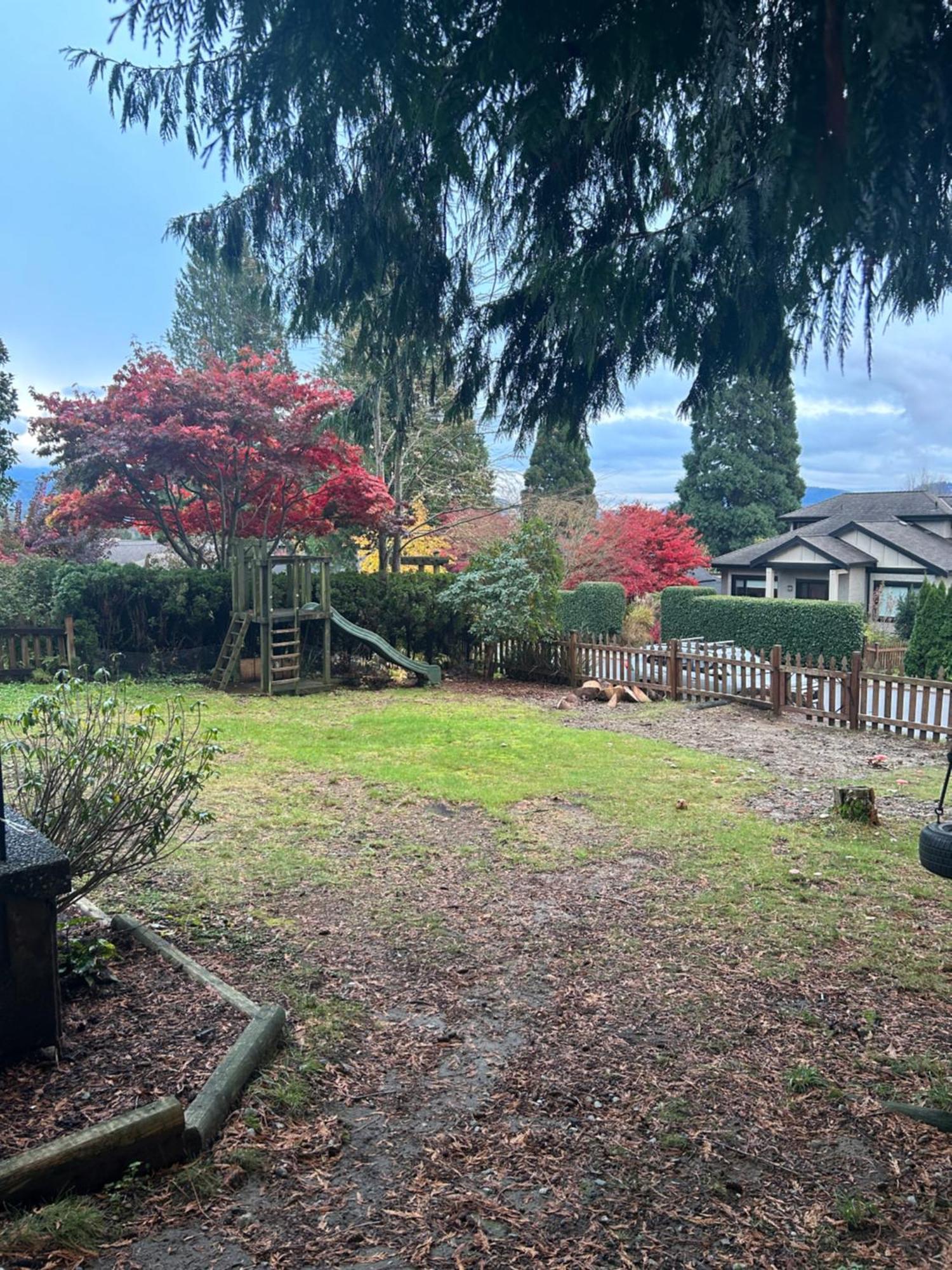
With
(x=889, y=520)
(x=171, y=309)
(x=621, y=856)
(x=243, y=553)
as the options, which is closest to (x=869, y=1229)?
(x=621, y=856)

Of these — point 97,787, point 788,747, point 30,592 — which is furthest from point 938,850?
point 30,592

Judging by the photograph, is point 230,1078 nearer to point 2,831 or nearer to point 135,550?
point 2,831

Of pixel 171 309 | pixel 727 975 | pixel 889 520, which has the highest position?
pixel 171 309

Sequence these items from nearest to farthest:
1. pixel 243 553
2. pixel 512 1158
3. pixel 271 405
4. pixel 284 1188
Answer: pixel 284 1188, pixel 512 1158, pixel 243 553, pixel 271 405

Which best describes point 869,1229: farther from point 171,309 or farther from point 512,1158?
point 171,309

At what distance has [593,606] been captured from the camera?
19.2m

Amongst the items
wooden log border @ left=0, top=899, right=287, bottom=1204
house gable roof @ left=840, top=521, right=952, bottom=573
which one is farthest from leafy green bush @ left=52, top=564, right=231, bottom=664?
house gable roof @ left=840, top=521, right=952, bottom=573

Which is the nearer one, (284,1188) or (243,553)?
(284,1188)

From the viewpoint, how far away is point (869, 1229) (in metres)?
2.00

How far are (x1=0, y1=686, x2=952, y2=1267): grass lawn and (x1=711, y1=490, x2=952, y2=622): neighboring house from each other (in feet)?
67.9

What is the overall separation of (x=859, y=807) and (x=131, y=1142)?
502 centimetres

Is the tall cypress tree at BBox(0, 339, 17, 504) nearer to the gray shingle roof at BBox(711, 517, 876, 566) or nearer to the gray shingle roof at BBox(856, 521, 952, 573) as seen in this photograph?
the gray shingle roof at BBox(711, 517, 876, 566)

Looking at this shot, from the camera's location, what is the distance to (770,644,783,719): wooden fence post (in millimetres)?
10000

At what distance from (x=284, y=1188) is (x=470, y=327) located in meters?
3.15
